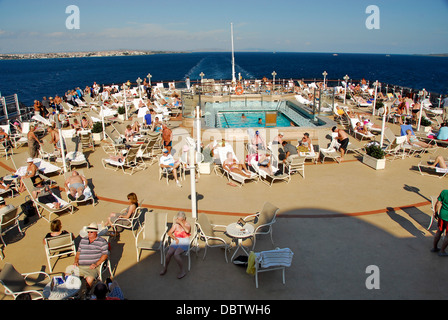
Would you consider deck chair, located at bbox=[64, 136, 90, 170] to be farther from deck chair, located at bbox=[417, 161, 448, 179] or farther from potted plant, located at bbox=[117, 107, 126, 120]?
deck chair, located at bbox=[417, 161, 448, 179]

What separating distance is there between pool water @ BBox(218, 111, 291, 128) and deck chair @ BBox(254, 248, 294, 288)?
12.4 meters

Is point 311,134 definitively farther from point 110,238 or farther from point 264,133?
point 110,238

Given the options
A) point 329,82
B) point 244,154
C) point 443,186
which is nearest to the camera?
point 443,186

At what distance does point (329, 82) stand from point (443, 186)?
2305 cm

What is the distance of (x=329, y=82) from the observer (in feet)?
98.6

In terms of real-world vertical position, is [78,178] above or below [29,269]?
above

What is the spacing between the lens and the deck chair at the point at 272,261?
16.2 ft

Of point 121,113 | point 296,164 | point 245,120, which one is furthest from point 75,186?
point 245,120

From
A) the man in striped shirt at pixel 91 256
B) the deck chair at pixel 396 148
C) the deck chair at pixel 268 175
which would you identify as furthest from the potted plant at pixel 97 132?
the deck chair at pixel 396 148

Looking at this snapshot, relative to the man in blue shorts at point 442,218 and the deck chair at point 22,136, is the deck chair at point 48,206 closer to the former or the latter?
the deck chair at point 22,136

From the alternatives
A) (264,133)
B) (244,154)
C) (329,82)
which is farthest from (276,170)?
(329,82)

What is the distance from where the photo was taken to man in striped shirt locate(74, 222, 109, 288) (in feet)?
16.7

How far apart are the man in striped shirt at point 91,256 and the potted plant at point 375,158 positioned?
8240 millimetres

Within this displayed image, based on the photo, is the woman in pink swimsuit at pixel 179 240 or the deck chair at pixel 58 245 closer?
the woman in pink swimsuit at pixel 179 240
